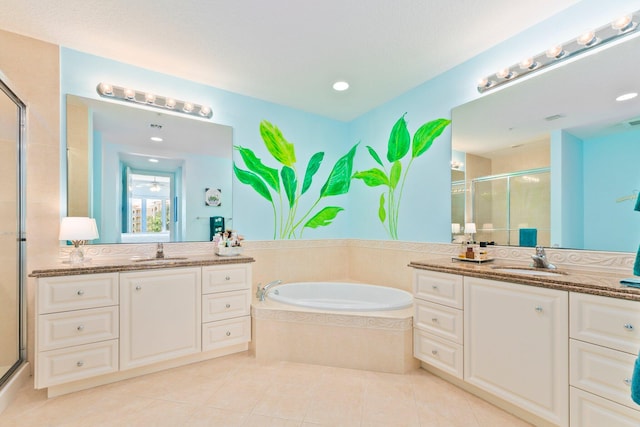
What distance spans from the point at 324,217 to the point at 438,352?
6.54 feet

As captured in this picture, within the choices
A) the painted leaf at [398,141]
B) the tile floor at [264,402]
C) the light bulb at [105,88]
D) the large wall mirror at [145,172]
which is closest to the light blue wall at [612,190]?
the tile floor at [264,402]

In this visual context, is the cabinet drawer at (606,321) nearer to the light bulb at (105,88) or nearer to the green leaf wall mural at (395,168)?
the green leaf wall mural at (395,168)

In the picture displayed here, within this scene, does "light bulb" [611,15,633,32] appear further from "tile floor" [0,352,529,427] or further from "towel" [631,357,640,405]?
"tile floor" [0,352,529,427]

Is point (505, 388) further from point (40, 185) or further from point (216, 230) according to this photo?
point (40, 185)

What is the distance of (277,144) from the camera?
330 centimetres

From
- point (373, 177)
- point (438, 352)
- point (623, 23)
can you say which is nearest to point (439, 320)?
point (438, 352)

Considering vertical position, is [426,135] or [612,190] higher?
[426,135]

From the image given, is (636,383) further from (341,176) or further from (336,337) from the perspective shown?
(341,176)

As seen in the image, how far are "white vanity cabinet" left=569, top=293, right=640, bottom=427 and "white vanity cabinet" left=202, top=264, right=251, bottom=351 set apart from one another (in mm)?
2220

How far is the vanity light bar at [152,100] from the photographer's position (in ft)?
7.89

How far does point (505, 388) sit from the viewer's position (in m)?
1.66

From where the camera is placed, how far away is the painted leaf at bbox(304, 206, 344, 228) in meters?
3.52

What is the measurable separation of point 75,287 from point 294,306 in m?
1.57

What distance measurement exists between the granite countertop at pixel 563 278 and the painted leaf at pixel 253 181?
1.86 metres
